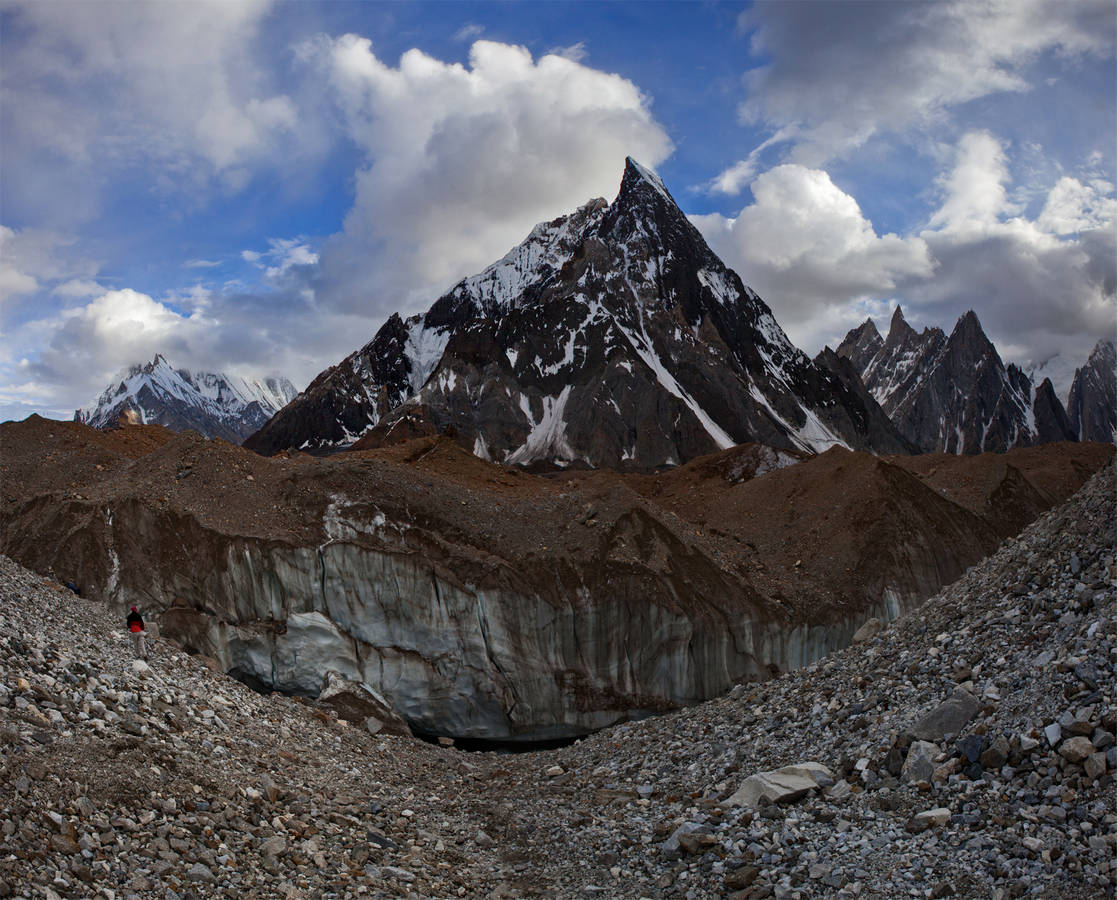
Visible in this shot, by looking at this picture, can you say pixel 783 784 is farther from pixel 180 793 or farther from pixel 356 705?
pixel 356 705

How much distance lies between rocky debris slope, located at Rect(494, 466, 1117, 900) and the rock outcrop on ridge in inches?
464

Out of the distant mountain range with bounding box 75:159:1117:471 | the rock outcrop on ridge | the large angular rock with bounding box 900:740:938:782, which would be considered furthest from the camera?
the distant mountain range with bounding box 75:159:1117:471

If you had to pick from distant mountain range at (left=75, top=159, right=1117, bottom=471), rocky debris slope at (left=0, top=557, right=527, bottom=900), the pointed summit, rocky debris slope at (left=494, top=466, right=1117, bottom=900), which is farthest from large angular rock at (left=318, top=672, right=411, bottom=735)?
the pointed summit

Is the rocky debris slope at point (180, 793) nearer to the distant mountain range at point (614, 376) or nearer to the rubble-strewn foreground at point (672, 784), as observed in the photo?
the rubble-strewn foreground at point (672, 784)

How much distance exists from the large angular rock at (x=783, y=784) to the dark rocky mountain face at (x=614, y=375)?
112389 mm

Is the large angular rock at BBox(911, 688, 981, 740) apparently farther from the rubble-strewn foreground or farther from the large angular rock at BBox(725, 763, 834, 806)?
the large angular rock at BBox(725, 763, 834, 806)

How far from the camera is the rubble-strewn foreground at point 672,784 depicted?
930cm

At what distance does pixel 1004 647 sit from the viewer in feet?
43.0

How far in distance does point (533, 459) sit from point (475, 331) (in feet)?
113

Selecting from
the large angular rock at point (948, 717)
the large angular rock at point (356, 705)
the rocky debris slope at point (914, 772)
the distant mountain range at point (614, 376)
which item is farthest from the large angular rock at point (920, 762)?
the distant mountain range at point (614, 376)

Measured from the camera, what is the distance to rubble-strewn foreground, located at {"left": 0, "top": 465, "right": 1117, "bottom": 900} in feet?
30.5

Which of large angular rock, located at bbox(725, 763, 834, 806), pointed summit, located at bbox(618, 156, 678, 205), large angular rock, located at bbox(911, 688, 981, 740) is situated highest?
pointed summit, located at bbox(618, 156, 678, 205)

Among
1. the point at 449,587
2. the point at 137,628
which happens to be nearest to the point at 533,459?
the point at 449,587

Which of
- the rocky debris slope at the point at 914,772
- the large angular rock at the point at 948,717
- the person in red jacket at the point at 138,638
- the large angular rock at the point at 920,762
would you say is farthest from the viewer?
the person in red jacket at the point at 138,638
